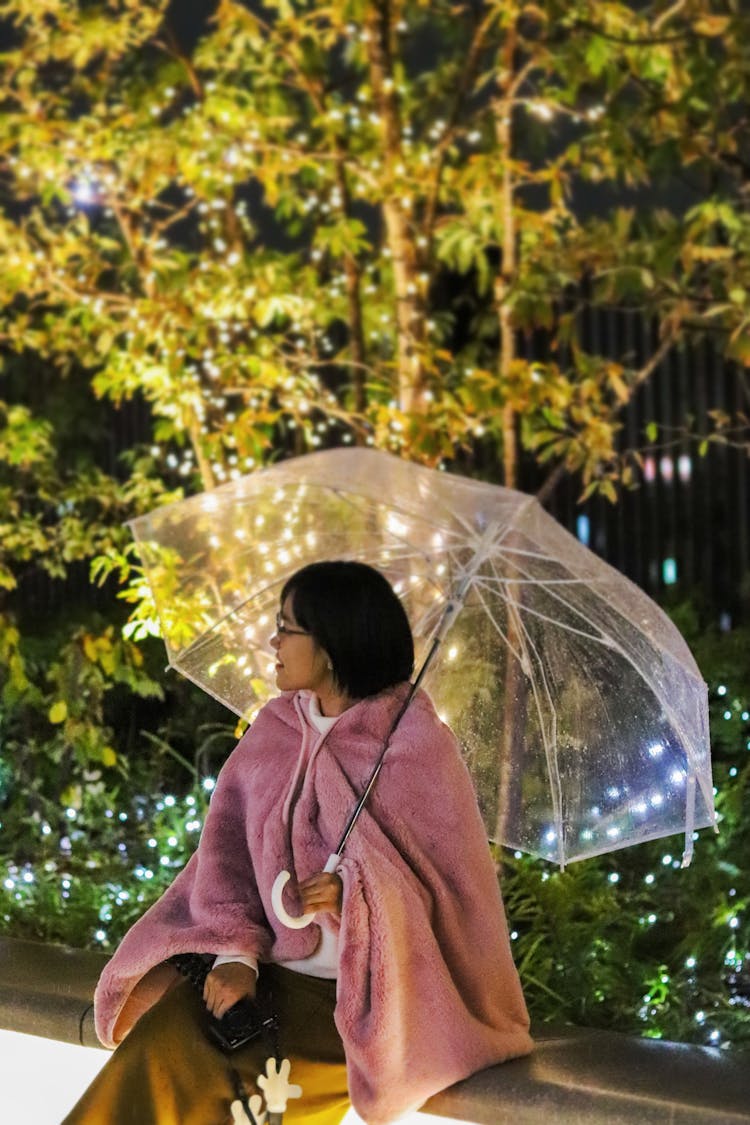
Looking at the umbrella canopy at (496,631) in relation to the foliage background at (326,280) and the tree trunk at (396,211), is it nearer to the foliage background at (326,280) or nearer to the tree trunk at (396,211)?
the foliage background at (326,280)

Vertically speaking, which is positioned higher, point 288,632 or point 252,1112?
point 288,632

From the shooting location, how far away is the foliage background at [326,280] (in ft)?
15.9

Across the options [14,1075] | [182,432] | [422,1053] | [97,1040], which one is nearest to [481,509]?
[422,1053]

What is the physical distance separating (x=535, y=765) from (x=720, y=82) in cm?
283

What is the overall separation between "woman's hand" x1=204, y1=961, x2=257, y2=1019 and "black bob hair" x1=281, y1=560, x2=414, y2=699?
585 millimetres

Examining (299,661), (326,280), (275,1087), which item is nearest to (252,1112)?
(275,1087)

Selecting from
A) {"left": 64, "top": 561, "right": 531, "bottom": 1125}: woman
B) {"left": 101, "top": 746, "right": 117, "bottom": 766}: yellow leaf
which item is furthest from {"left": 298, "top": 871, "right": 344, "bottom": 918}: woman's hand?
{"left": 101, "top": 746, "right": 117, "bottom": 766}: yellow leaf

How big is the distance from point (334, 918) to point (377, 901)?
17 cm

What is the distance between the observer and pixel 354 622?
314 centimetres

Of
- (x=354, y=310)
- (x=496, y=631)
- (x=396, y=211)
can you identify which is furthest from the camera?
(x=354, y=310)

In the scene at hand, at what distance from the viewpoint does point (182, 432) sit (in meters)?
6.32

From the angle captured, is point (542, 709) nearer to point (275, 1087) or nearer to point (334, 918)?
point (334, 918)

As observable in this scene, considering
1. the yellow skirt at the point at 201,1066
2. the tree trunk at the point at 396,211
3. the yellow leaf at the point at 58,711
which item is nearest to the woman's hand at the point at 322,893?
the yellow skirt at the point at 201,1066

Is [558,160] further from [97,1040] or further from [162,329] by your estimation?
[97,1040]
